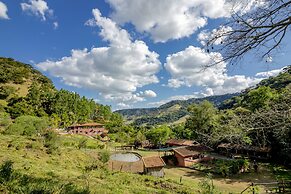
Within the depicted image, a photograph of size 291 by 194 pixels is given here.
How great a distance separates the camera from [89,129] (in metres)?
64.2

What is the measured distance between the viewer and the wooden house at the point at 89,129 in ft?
198

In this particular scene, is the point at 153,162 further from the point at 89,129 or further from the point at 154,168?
the point at 89,129

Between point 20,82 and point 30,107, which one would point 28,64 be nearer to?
point 20,82

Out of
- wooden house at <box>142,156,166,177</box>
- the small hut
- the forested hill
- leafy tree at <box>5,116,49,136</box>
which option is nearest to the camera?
wooden house at <box>142,156,166,177</box>

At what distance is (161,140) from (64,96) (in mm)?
32793

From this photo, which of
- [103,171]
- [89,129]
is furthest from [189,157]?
[89,129]

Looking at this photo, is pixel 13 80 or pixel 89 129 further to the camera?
pixel 13 80

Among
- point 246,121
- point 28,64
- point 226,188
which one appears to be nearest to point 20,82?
point 28,64

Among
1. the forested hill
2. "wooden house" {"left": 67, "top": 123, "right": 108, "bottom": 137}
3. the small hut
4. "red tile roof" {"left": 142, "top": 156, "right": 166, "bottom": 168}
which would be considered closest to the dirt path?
"red tile roof" {"left": 142, "top": 156, "right": 166, "bottom": 168}

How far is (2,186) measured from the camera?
6.42m

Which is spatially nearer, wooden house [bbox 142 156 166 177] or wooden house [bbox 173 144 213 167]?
wooden house [bbox 142 156 166 177]

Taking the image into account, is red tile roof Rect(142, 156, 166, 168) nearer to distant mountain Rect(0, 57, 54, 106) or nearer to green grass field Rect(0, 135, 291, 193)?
green grass field Rect(0, 135, 291, 193)

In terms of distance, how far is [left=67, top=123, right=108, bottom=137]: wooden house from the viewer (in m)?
60.2

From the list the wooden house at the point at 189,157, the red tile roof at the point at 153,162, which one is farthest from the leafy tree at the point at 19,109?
the wooden house at the point at 189,157
